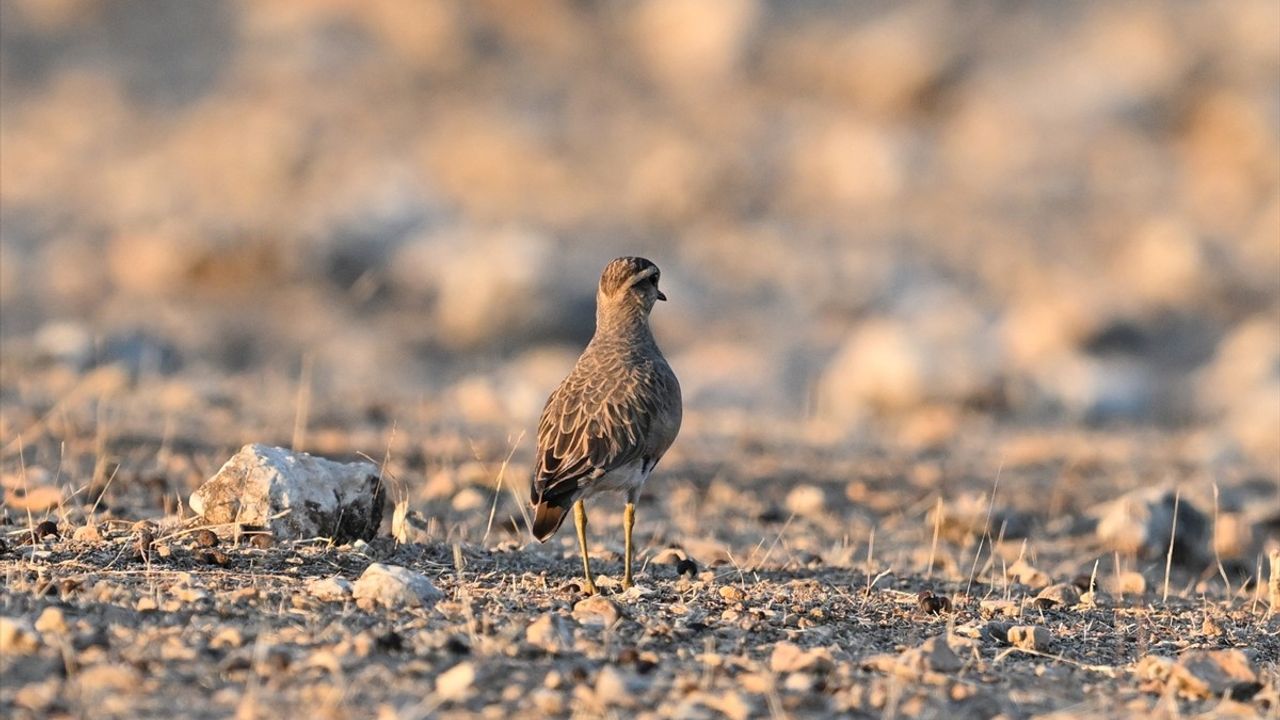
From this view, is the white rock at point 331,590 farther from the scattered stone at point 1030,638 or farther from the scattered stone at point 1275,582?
the scattered stone at point 1275,582

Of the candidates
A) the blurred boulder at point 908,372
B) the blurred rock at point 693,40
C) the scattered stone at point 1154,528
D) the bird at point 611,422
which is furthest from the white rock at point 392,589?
the blurred rock at point 693,40

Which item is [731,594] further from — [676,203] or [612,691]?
[676,203]

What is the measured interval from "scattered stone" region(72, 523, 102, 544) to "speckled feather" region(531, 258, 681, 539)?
5.17 ft

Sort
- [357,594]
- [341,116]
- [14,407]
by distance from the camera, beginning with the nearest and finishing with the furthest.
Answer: [357,594] → [14,407] → [341,116]

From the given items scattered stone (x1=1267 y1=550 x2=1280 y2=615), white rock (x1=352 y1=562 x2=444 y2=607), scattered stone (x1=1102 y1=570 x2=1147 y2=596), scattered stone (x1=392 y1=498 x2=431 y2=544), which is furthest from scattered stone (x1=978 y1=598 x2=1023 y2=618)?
scattered stone (x1=392 y1=498 x2=431 y2=544)

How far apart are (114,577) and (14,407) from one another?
5492mm

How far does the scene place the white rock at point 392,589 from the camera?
5293mm

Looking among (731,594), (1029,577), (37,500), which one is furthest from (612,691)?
(37,500)

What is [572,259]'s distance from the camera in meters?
21.6

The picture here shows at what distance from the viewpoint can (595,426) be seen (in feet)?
20.5

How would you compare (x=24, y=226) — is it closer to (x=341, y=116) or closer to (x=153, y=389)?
(x=341, y=116)

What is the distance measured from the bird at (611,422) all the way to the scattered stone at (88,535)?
5.14 feet

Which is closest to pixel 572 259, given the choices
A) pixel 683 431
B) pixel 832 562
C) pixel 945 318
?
pixel 945 318

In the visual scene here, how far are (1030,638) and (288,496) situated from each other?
8.86 ft
